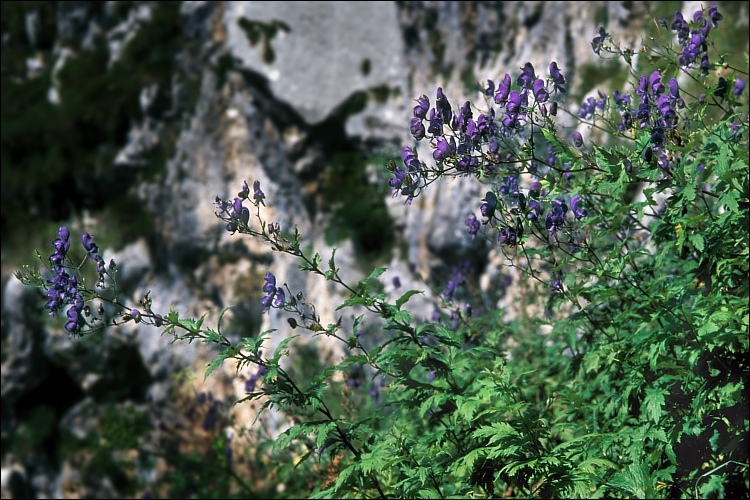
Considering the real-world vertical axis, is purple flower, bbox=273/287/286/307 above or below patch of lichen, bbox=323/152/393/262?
below

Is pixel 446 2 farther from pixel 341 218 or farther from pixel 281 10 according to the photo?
pixel 341 218

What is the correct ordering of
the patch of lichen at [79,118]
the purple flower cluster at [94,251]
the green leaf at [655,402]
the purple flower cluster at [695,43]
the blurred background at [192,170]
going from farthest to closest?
the patch of lichen at [79,118] → the blurred background at [192,170] → the purple flower cluster at [695,43] → the purple flower cluster at [94,251] → the green leaf at [655,402]

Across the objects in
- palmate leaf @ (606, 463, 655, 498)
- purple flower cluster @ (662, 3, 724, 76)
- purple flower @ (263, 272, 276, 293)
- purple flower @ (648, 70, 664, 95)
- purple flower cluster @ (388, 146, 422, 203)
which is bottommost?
palmate leaf @ (606, 463, 655, 498)

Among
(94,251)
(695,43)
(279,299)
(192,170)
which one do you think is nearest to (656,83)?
(695,43)

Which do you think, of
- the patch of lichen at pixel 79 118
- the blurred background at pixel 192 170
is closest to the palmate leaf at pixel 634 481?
the blurred background at pixel 192 170

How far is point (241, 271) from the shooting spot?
23.1 feet

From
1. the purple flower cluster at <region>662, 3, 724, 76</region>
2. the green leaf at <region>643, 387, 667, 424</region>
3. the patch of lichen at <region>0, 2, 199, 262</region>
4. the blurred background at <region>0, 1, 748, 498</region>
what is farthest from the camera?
the patch of lichen at <region>0, 2, 199, 262</region>

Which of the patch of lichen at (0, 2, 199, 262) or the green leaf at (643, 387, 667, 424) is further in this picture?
the patch of lichen at (0, 2, 199, 262)

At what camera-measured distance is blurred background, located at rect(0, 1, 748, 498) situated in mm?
6551

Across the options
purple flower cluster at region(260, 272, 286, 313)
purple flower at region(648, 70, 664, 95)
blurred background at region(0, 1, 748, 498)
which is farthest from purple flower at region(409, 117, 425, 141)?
blurred background at region(0, 1, 748, 498)

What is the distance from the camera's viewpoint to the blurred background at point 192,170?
6.55 meters

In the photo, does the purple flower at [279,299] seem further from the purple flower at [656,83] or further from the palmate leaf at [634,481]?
the purple flower at [656,83]

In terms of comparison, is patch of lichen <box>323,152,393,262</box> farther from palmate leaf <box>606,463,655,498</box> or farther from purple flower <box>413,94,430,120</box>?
palmate leaf <box>606,463,655,498</box>

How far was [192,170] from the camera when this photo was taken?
23.6ft
